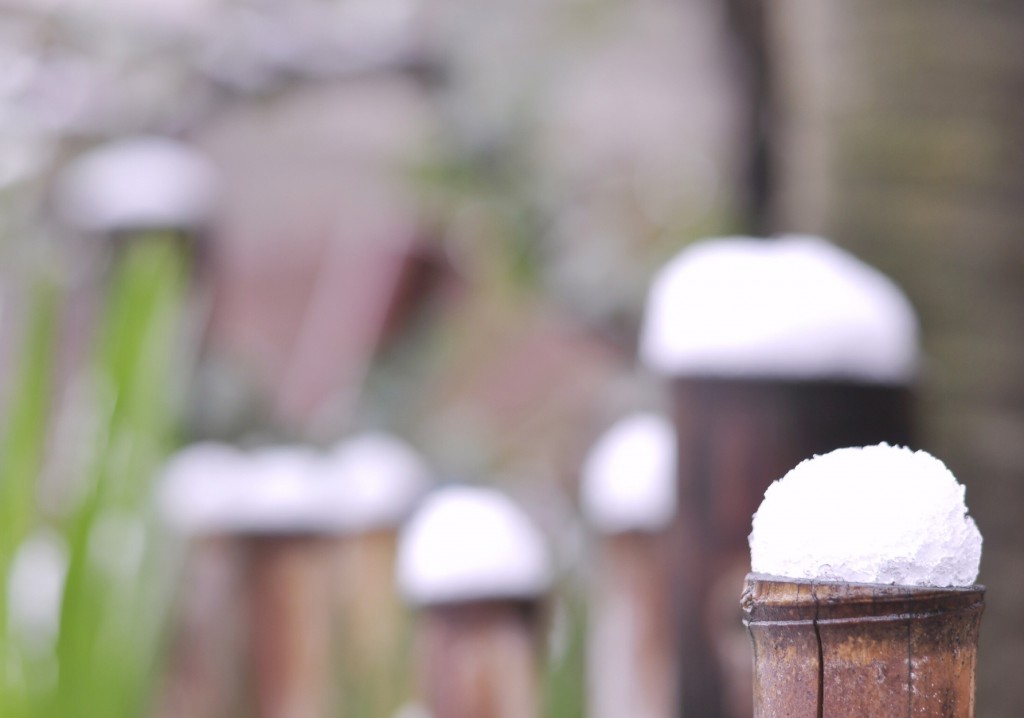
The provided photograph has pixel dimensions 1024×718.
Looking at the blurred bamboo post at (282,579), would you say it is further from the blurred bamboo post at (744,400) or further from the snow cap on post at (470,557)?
the blurred bamboo post at (744,400)

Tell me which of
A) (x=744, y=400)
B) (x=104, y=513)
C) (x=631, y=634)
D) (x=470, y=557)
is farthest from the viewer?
(x=104, y=513)

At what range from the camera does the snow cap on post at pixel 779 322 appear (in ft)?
2.64

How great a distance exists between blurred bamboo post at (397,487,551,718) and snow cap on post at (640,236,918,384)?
0.28 m

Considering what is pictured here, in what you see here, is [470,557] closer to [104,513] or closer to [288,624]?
[104,513]

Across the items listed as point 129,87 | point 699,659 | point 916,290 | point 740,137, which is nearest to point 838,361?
point 699,659

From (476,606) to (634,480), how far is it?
0.60 feet

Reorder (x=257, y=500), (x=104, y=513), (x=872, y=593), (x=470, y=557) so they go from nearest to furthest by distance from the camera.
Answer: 1. (x=872, y=593)
2. (x=470, y=557)
3. (x=104, y=513)
4. (x=257, y=500)

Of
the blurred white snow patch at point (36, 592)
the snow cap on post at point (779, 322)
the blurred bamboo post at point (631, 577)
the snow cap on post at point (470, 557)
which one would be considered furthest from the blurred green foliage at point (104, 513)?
the snow cap on post at point (779, 322)

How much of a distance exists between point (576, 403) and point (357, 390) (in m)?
0.69

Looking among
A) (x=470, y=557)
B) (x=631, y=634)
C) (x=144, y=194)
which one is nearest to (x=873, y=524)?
(x=470, y=557)

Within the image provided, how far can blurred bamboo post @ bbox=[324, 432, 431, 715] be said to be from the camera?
63.4 inches

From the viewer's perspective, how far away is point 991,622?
1.31 m

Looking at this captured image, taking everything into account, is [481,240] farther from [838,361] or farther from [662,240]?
[838,361]

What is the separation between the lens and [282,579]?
1580 millimetres
